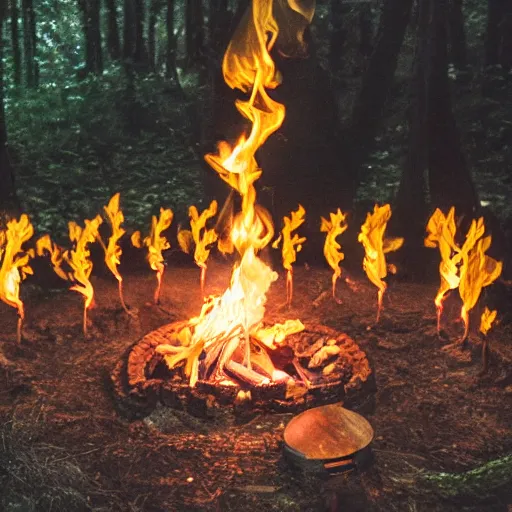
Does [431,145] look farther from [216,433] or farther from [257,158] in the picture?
[216,433]

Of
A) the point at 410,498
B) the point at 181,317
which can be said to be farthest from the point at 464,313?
the point at 181,317

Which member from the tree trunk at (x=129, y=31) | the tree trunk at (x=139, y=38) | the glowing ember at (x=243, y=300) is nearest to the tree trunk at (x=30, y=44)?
the tree trunk at (x=129, y=31)

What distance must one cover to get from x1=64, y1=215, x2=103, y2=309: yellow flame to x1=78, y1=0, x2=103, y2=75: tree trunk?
8.32ft

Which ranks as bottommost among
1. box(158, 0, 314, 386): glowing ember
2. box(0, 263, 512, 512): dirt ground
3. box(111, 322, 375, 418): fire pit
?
box(0, 263, 512, 512): dirt ground

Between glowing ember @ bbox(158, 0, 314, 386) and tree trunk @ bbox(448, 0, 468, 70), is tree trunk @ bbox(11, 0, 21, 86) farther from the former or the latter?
tree trunk @ bbox(448, 0, 468, 70)

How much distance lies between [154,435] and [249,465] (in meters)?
0.94

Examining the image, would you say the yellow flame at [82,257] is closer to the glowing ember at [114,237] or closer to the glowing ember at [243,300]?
the glowing ember at [114,237]

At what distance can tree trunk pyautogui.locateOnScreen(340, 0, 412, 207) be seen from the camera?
28.5 feet

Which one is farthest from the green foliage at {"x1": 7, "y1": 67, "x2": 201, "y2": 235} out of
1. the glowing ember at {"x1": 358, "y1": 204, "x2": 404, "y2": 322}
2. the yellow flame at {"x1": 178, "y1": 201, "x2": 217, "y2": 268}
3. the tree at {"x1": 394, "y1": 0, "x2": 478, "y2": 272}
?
the tree at {"x1": 394, "y1": 0, "x2": 478, "y2": 272}

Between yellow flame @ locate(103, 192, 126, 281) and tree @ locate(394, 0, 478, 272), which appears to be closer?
yellow flame @ locate(103, 192, 126, 281)

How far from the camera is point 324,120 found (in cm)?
920

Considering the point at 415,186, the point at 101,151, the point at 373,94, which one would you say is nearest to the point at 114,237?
the point at 101,151

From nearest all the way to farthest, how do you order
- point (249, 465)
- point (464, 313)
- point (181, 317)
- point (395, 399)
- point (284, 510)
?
1. point (284, 510)
2. point (249, 465)
3. point (395, 399)
4. point (464, 313)
5. point (181, 317)

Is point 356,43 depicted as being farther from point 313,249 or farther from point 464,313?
point 464,313
